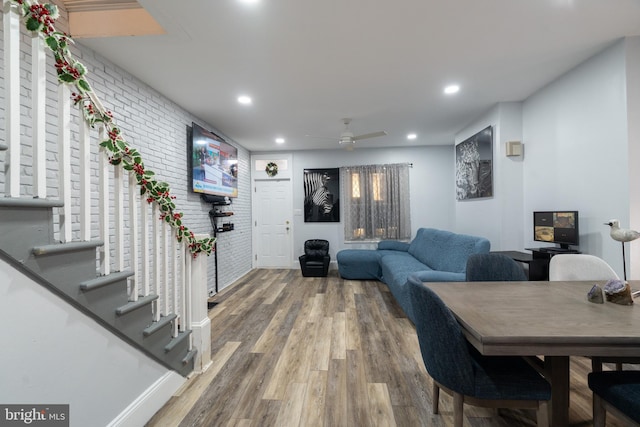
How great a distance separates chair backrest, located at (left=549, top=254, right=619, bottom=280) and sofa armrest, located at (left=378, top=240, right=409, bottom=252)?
10.0ft

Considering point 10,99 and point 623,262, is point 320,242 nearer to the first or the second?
point 623,262

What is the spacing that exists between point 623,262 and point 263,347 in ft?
10.2

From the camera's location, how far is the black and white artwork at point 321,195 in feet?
18.5

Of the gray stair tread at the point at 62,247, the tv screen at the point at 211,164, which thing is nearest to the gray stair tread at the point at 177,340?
the gray stair tread at the point at 62,247

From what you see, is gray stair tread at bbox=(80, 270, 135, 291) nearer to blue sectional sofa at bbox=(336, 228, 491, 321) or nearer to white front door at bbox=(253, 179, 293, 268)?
blue sectional sofa at bbox=(336, 228, 491, 321)

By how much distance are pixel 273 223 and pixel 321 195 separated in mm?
1247

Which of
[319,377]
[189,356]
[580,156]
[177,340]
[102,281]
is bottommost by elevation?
[319,377]

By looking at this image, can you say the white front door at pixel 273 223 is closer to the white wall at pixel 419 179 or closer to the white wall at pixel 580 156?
the white wall at pixel 419 179

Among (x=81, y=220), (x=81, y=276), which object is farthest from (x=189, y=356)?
(x=81, y=220)

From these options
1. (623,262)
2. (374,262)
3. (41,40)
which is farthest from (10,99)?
(374,262)

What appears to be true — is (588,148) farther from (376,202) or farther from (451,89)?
(376,202)

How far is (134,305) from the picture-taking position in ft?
4.80

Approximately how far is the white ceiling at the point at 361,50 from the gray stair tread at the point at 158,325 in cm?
208

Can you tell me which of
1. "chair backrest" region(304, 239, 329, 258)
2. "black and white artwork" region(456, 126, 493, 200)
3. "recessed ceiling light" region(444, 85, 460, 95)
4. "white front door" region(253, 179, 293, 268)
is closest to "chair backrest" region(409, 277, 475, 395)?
"recessed ceiling light" region(444, 85, 460, 95)
